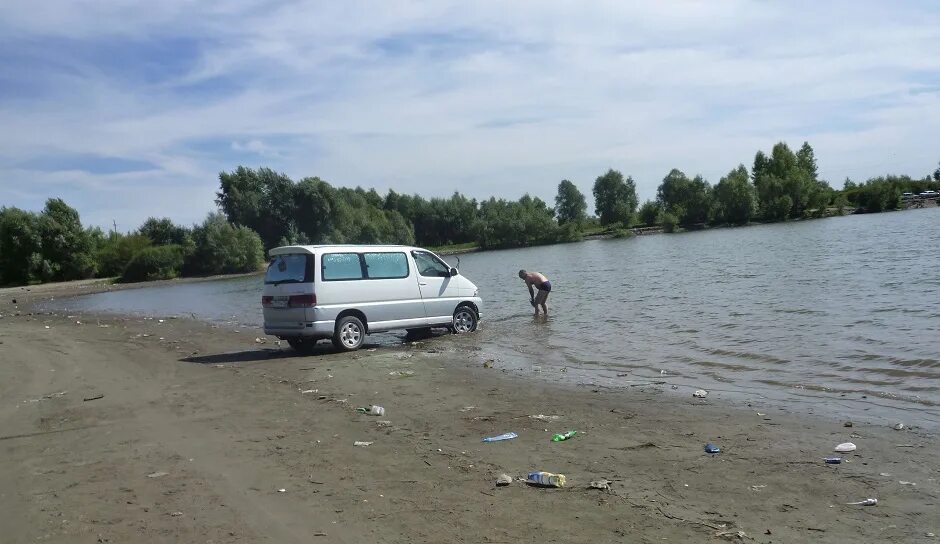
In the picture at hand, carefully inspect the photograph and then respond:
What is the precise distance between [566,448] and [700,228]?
365 ft

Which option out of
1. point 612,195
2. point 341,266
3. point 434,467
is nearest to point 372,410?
point 434,467

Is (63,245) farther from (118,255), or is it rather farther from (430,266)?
(430,266)

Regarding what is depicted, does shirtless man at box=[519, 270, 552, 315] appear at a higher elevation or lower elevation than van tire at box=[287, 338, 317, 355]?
higher

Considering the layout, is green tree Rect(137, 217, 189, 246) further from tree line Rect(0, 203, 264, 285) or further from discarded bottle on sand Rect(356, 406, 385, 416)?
discarded bottle on sand Rect(356, 406, 385, 416)

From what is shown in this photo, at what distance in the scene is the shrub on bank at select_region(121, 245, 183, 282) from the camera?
281 feet

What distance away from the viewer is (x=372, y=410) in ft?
29.6

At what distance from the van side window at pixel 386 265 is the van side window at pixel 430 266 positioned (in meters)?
0.43

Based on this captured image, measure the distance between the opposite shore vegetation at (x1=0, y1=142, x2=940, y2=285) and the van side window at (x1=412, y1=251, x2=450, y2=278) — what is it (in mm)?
72479

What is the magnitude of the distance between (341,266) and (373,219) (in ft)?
277

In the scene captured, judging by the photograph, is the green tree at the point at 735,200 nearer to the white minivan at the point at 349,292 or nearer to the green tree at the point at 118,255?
the green tree at the point at 118,255

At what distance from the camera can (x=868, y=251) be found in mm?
36594

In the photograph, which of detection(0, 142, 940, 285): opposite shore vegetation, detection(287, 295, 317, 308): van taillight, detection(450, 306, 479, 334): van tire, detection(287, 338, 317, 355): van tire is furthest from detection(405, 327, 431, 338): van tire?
detection(0, 142, 940, 285): opposite shore vegetation

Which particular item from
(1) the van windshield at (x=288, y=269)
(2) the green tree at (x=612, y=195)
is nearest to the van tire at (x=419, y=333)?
(1) the van windshield at (x=288, y=269)

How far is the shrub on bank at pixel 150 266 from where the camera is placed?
8569cm
